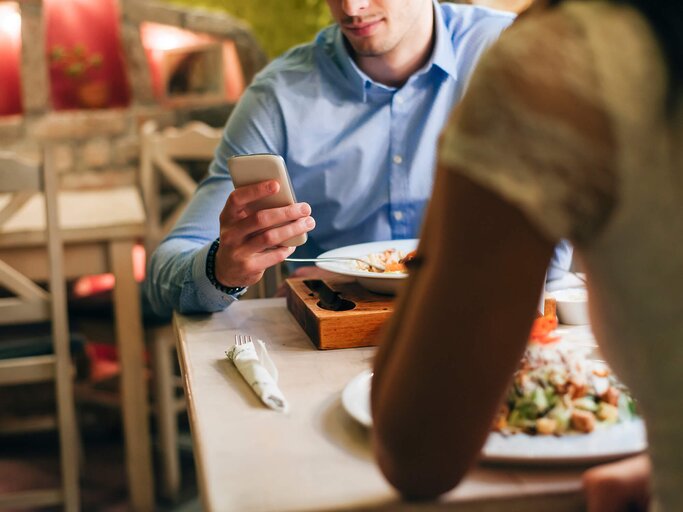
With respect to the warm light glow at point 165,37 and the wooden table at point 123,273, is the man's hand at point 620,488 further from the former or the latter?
the warm light glow at point 165,37

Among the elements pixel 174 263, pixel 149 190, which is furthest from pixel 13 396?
pixel 174 263

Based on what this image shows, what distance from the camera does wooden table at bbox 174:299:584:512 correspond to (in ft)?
2.41

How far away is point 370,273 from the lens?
1.29m

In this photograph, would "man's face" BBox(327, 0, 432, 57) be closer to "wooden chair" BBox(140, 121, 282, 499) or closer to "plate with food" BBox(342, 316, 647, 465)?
"wooden chair" BBox(140, 121, 282, 499)

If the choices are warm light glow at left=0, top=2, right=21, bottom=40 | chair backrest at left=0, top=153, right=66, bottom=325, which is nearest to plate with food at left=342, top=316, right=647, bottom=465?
chair backrest at left=0, top=153, right=66, bottom=325

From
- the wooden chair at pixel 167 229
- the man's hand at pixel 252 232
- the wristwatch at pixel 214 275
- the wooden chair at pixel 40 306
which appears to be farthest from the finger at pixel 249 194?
the wooden chair at pixel 167 229

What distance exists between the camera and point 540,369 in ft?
2.87

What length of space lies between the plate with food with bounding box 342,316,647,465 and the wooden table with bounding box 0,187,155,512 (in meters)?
1.76

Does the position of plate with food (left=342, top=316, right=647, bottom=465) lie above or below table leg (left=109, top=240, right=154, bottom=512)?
above

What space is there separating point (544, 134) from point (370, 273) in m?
0.79

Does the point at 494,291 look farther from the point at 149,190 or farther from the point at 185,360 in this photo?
the point at 149,190

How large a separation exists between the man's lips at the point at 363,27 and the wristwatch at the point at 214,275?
1.90ft

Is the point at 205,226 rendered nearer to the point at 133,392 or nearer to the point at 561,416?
the point at 561,416

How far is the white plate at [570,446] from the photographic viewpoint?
2.51 ft
